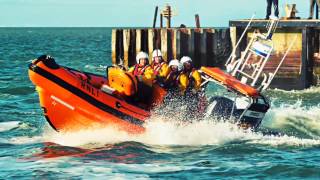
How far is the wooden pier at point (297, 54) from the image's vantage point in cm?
2292

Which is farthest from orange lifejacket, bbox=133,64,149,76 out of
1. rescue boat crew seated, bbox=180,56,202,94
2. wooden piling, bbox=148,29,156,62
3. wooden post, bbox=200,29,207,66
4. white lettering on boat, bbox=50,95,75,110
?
wooden post, bbox=200,29,207,66

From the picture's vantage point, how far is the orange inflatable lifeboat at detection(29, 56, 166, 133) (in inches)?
527

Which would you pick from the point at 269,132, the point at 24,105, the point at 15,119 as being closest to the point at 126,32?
the point at 24,105

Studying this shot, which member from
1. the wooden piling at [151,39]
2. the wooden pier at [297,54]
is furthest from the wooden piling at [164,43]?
the wooden pier at [297,54]

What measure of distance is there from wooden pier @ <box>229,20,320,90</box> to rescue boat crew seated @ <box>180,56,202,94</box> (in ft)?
30.3

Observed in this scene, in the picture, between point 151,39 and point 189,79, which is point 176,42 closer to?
point 151,39

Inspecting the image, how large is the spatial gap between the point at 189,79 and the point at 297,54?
985cm

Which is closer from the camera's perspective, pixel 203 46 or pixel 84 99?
pixel 84 99

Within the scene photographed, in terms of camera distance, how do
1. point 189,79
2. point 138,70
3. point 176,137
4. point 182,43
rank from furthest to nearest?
point 182,43 < point 138,70 < point 189,79 < point 176,137

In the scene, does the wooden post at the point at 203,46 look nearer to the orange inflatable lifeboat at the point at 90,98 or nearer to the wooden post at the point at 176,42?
the wooden post at the point at 176,42

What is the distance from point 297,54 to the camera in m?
23.4

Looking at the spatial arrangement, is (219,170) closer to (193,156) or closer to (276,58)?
(193,156)

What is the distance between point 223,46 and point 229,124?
13.0 meters

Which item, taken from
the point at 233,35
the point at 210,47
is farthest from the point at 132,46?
the point at 233,35
